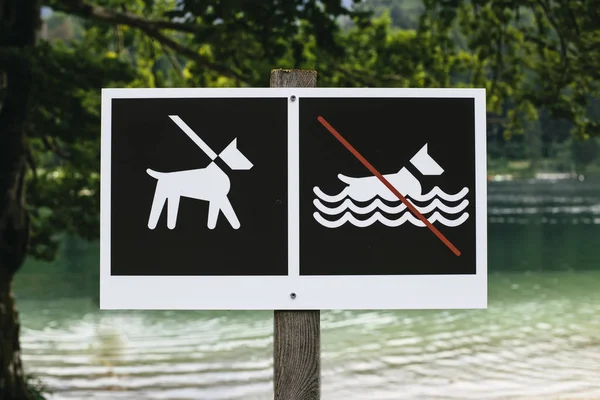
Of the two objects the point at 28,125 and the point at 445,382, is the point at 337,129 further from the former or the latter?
the point at 445,382

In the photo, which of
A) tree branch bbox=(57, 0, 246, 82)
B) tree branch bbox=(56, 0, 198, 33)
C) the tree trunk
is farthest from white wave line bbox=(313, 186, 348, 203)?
tree branch bbox=(56, 0, 198, 33)

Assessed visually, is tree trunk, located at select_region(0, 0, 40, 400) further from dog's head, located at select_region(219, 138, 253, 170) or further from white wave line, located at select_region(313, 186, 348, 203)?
white wave line, located at select_region(313, 186, 348, 203)

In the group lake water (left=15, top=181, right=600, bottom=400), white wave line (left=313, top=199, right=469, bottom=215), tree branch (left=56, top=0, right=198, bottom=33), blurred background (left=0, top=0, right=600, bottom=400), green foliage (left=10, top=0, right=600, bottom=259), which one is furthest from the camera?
lake water (left=15, top=181, right=600, bottom=400)

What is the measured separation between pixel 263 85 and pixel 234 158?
260 inches

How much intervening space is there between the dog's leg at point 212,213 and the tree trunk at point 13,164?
500cm

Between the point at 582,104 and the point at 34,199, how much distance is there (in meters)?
5.80

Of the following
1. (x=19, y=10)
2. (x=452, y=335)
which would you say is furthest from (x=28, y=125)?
(x=452, y=335)

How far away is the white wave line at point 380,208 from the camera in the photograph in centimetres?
284

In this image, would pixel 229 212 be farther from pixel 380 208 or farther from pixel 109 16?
pixel 109 16

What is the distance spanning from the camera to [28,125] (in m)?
9.09

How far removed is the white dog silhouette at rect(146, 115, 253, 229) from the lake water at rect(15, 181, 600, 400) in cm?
885

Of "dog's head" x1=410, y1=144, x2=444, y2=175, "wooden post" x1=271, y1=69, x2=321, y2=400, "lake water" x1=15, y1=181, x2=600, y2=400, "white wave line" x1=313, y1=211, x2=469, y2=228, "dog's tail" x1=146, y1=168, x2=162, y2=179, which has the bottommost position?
"lake water" x1=15, y1=181, x2=600, y2=400

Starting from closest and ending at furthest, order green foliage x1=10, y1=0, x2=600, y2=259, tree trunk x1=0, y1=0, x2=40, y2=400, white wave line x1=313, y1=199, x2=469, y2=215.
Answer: white wave line x1=313, y1=199, x2=469, y2=215
tree trunk x1=0, y1=0, x2=40, y2=400
green foliage x1=10, y1=0, x2=600, y2=259

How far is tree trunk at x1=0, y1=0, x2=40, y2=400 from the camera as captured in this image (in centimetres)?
748
